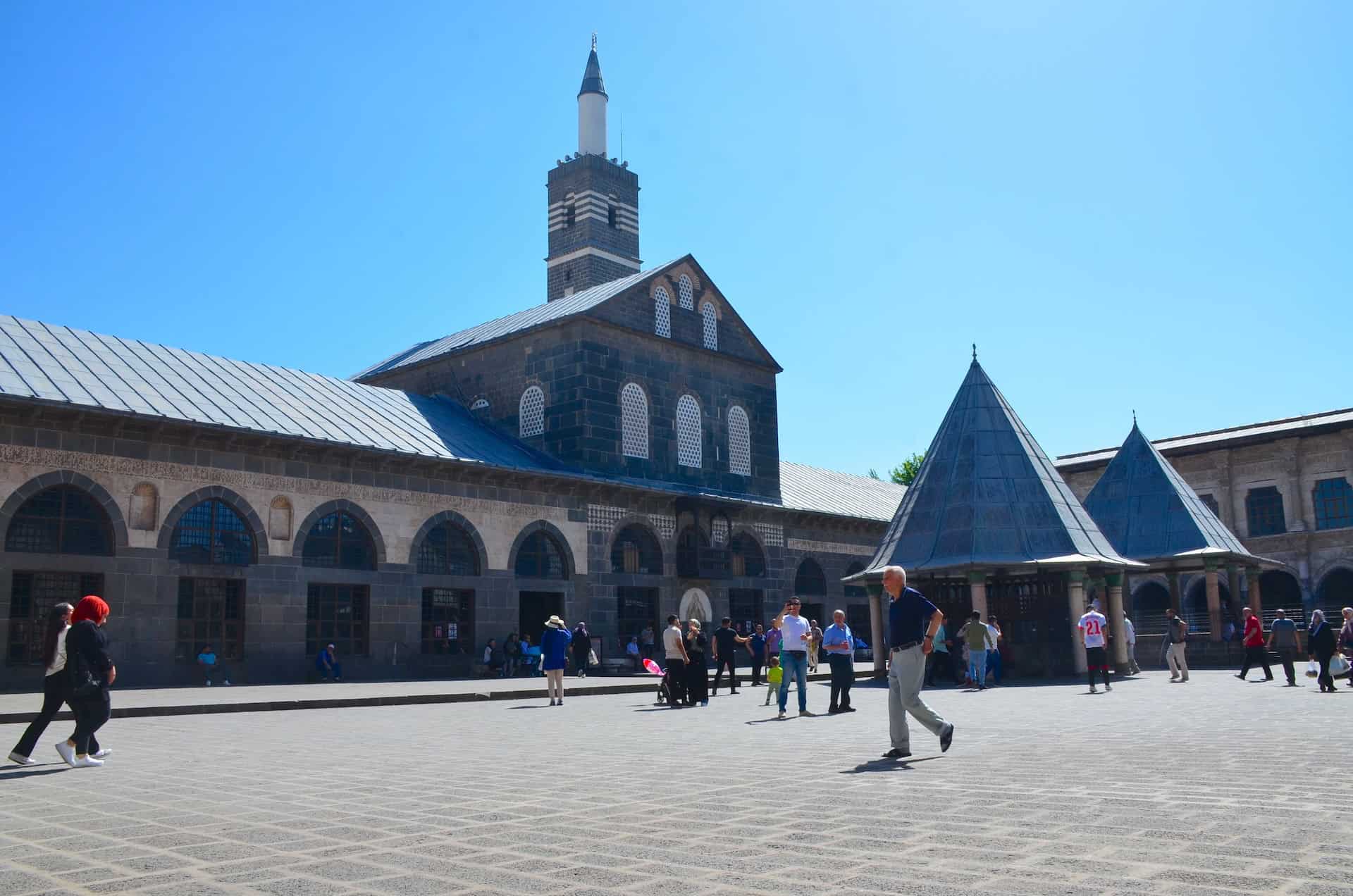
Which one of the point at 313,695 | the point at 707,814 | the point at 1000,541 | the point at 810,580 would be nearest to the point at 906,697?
the point at 707,814

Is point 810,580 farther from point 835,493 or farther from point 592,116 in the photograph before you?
point 592,116

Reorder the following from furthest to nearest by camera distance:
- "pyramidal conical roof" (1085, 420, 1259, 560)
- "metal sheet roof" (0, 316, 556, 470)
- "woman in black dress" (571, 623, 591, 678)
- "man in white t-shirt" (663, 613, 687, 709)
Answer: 1. "pyramidal conical roof" (1085, 420, 1259, 560)
2. "woman in black dress" (571, 623, 591, 678)
3. "metal sheet roof" (0, 316, 556, 470)
4. "man in white t-shirt" (663, 613, 687, 709)

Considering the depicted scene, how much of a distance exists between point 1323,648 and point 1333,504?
29.4m

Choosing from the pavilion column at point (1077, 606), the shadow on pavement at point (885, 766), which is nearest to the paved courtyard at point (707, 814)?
the shadow on pavement at point (885, 766)

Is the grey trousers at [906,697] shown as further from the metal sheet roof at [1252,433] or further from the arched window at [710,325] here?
the metal sheet roof at [1252,433]

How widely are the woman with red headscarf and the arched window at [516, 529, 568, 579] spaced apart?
20.5 m

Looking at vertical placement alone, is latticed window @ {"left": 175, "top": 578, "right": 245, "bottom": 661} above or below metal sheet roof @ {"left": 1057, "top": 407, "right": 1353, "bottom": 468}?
below

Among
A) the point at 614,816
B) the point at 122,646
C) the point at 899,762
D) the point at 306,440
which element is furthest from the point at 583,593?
the point at 614,816

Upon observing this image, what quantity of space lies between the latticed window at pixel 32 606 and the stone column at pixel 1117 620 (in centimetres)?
2082

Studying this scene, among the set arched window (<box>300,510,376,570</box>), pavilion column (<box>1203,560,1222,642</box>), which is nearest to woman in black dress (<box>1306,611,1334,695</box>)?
pavilion column (<box>1203,560,1222,642</box>)

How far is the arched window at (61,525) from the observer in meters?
21.7

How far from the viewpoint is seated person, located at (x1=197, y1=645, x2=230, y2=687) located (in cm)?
2342

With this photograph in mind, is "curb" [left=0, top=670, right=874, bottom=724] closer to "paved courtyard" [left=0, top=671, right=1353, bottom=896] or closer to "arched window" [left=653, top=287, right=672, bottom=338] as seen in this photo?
"paved courtyard" [left=0, top=671, right=1353, bottom=896]

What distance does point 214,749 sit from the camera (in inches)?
434
